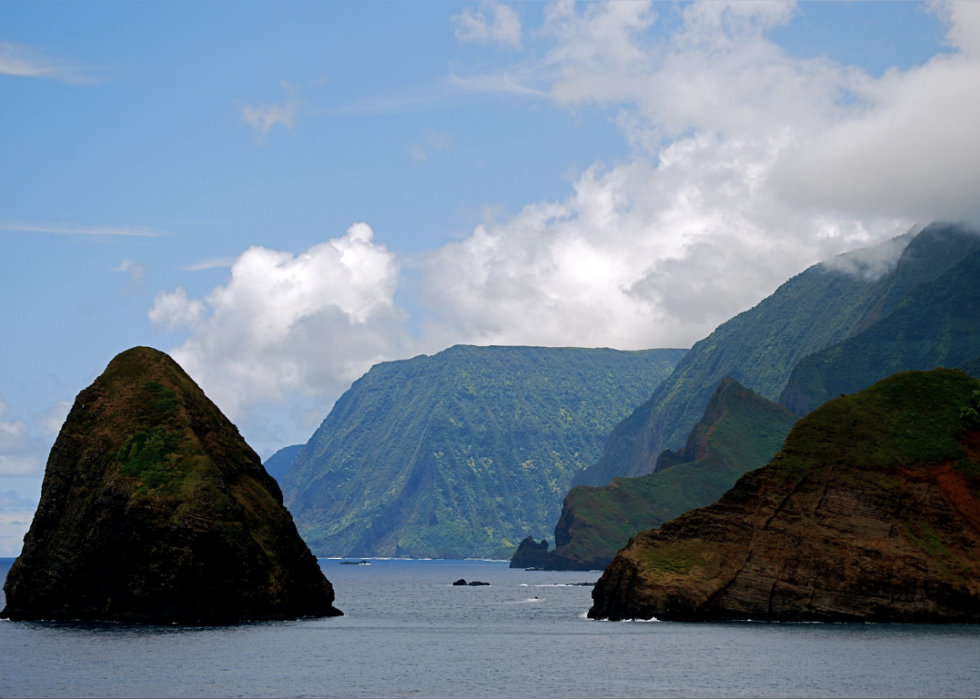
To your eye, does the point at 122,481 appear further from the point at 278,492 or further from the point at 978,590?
the point at 978,590

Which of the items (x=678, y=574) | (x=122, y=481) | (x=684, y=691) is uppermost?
(x=122, y=481)

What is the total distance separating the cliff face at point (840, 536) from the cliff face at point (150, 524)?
3923cm

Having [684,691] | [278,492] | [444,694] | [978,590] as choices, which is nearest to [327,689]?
[444,694]

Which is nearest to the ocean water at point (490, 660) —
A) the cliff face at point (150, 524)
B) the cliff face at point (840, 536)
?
the cliff face at point (150, 524)

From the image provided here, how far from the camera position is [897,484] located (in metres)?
A: 124

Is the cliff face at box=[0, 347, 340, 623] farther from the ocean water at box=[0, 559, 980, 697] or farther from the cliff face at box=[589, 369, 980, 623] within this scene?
the cliff face at box=[589, 369, 980, 623]

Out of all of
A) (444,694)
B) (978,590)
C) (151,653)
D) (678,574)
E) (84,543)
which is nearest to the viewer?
(444,694)

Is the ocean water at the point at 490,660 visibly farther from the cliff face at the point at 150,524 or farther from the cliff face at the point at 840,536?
the cliff face at the point at 840,536

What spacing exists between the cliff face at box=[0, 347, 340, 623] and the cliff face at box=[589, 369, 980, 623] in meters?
39.2

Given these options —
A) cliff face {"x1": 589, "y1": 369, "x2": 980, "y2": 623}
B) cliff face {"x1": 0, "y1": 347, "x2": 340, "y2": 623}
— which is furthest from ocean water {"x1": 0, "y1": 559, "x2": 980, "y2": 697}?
cliff face {"x1": 589, "y1": 369, "x2": 980, "y2": 623}

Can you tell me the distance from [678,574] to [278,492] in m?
A: 43.5

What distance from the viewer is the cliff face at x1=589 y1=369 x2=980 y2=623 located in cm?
11662

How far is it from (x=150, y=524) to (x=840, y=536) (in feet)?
222

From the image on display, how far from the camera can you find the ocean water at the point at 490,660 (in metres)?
74.6
